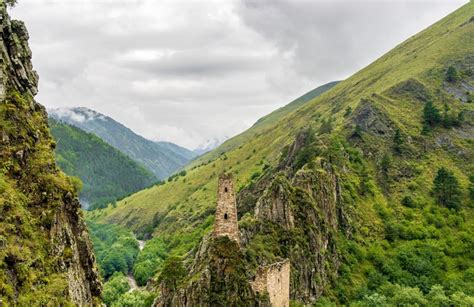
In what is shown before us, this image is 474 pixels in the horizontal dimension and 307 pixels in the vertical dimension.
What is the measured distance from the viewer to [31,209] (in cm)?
2697

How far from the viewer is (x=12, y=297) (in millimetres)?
21453

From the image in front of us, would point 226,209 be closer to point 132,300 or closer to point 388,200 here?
point 132,300

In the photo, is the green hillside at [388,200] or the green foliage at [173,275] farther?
the green hillside at [388,200]

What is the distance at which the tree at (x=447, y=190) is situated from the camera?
9906cm

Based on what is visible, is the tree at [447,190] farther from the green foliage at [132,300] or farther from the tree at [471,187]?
the green foliage at [132,300]

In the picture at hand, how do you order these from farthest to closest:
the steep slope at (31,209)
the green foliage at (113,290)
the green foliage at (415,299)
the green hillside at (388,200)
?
the green foliage at (113,290), the green hillside at (388,200), the green foliage at (415,299), the steep slope at (31,209)

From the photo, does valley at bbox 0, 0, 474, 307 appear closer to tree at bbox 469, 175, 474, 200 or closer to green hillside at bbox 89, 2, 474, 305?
green hillside at bbox 89, 2, 474, 305

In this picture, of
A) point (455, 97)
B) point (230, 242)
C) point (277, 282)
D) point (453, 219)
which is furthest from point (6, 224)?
point (455, 97)

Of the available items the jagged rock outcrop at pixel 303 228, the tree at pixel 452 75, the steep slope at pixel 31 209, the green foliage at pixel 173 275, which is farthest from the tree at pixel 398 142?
the steep slope at pixel 31 209

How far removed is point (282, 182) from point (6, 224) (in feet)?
187

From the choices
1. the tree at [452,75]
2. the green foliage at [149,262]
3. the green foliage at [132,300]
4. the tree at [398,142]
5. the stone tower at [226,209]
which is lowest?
the green foliage at [132,300]

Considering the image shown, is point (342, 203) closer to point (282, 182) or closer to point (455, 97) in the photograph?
point (282, 182)

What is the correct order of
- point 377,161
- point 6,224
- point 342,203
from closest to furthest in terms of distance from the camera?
point 6,224 → point 342,203 → point 377,161

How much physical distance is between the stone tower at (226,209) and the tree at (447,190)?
66.1 metres
